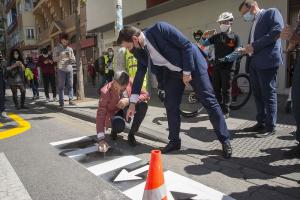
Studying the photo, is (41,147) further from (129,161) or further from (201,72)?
(201,72)

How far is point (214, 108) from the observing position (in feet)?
13.3

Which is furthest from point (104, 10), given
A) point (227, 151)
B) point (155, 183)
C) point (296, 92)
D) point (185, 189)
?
point (155, 183)

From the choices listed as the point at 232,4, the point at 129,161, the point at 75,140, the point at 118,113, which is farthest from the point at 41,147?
the point at 232,4

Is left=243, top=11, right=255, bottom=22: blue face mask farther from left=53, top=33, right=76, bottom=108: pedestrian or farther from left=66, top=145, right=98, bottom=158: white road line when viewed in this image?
left=53, top=33, right=76, bottom=108: pedestrian

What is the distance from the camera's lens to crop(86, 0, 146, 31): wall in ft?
45.6

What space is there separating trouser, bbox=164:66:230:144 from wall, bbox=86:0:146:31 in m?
9.57

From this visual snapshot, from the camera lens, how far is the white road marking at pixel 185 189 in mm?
3086

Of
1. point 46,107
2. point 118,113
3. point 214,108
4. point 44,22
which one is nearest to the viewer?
point 214,108

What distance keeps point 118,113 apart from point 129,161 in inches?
38.3

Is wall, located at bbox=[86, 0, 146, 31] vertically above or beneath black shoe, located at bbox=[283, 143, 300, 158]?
above

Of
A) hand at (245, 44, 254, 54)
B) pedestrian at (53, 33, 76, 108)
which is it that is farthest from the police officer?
pedestrian at (53, 33, 76, 108)

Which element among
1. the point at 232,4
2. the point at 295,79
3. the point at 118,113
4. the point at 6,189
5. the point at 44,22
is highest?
the point at 44,22

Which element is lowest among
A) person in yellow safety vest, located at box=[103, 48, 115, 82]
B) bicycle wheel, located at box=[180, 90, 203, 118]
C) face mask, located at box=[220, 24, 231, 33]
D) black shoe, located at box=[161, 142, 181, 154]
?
black shoe, located at box=[161, 142, 181, 154]

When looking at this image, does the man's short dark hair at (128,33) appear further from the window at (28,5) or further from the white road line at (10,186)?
the window at (28,5)
